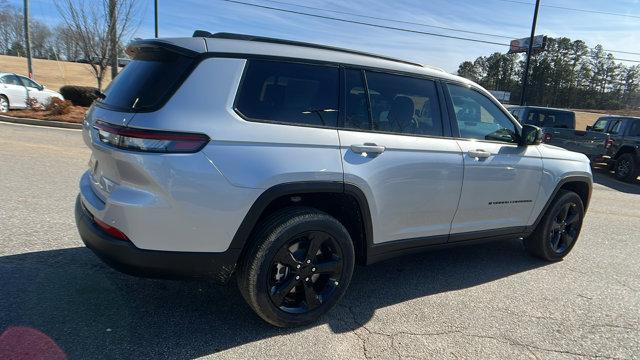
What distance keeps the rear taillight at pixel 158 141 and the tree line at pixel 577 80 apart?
98476 millimetres

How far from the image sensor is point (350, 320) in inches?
133

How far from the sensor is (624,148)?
43.7 feet

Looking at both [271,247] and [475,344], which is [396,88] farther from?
[475,344]

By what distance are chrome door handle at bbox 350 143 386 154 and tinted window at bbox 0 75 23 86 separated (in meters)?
17.3

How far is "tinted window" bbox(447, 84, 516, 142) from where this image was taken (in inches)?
158

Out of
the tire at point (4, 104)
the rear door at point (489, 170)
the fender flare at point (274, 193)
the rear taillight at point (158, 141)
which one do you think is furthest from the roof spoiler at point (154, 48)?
the tire at point (4, 104)

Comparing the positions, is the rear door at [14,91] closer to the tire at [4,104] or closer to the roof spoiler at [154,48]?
the tire at [4,104]

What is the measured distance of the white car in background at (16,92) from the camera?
51.6ft

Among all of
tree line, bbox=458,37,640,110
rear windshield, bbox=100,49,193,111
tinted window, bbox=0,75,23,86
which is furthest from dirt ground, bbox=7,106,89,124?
tree line, bbox=458,37,640,110

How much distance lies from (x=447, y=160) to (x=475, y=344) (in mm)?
1393

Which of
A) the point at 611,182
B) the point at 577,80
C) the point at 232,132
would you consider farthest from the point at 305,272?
the point at 577,80

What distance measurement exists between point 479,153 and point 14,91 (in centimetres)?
1744

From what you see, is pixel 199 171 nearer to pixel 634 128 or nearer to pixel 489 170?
pixel 489 170

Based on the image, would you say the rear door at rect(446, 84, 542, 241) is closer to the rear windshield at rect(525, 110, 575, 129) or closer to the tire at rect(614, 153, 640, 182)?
the tire at rect(614, 153, 640, 182)
